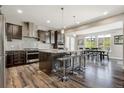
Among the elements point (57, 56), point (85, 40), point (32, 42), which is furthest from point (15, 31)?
point (85, 40)

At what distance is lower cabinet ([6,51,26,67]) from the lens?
5.64 m

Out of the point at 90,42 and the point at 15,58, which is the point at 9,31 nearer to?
the point at 15,58

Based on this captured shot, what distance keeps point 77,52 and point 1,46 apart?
3.47 meters

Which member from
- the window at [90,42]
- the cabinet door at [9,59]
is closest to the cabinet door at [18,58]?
the cabinet door at [9,59]

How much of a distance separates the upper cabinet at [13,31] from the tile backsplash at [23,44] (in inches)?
13.4

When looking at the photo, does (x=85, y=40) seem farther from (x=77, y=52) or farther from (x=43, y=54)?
(x=43, y=54)

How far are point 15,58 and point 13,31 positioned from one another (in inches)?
58.3

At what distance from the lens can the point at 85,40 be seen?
12.0 metres

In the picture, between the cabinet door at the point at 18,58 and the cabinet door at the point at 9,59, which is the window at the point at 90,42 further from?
the cabinet door at the point at 9,59

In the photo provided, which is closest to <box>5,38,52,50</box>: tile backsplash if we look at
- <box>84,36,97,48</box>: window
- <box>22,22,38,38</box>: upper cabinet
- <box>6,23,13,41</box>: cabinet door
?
<box>6,23,13,41</box>: cabinet door

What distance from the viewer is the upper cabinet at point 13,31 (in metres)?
5.90

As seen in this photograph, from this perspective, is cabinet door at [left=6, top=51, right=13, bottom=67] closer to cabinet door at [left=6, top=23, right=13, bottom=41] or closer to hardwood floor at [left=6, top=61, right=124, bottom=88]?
cabinet door at [left=6, top=23, right=13, bottom=41]

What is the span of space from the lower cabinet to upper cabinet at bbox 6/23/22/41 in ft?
2.82

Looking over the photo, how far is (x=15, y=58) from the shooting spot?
5.90 m
